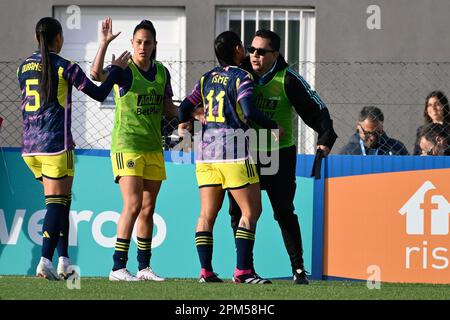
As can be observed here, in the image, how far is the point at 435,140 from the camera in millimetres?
11586

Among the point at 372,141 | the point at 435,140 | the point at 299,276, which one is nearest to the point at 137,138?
the point at 299,276

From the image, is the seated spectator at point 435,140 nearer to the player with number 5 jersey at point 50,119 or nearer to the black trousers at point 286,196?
the black trousers at point 286,196

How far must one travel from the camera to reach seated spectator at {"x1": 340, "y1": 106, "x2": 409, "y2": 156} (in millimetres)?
11711

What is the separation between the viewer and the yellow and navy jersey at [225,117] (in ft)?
30.4

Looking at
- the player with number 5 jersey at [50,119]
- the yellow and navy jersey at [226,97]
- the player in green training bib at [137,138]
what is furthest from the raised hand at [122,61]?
the yellow and navy jersey at [226,97]

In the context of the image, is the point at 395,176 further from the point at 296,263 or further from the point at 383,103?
the point at 383,103

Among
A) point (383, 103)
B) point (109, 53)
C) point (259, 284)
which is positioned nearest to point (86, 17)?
point (109, 53)

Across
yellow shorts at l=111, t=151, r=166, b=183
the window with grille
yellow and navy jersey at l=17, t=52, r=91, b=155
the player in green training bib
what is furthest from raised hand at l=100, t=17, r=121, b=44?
the window with grille

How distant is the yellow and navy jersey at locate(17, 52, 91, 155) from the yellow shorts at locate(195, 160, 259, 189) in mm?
1212

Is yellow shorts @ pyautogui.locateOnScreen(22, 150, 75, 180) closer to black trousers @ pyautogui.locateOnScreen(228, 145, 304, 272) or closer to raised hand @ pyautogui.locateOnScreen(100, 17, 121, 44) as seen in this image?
raised hand @ pyautogui.locateOnScreen(100, 17, 121, 44)

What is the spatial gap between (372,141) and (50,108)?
365 centimetres

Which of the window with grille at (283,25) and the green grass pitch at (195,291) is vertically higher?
the window with grille at (283,25)

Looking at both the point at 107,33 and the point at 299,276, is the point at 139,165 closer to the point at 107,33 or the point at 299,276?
the point at 107,33

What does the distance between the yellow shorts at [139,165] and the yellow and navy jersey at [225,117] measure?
0.59 metres
